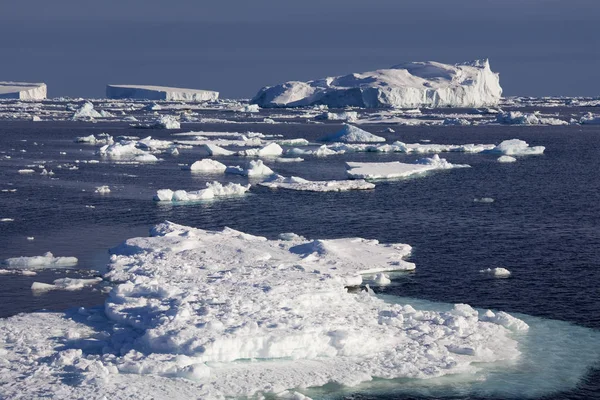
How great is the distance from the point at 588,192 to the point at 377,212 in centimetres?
1321

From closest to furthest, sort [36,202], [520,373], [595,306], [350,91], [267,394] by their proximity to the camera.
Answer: [267,394] → [520,373] → [595,306] → [36,202] → [350,91]

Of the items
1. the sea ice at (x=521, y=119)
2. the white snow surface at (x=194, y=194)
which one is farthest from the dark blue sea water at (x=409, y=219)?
the sea ice at (x=521, y=119)

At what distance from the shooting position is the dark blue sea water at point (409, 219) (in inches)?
814

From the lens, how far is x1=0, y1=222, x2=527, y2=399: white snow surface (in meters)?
14.0

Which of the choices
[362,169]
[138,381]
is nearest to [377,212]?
[362,169]

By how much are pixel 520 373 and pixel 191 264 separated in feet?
32.1

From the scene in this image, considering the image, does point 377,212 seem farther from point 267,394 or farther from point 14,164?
point 14,164

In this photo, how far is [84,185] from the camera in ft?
135

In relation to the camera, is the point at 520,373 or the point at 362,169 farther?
the point at 362,169

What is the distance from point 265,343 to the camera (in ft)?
49.7

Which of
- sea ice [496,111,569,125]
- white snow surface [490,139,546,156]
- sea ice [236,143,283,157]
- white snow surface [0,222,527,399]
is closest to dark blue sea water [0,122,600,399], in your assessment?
white snow surface [0,222,527,399]

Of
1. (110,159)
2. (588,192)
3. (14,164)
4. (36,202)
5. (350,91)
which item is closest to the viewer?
(36,202)

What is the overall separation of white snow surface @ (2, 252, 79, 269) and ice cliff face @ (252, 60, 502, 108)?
348 feet

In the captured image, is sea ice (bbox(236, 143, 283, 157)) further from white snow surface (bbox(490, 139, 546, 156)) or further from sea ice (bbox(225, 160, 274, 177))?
white snow surface (bbox(490, 139, 546, 156))
